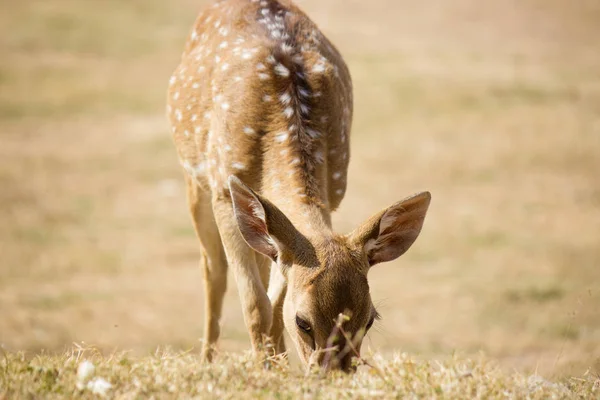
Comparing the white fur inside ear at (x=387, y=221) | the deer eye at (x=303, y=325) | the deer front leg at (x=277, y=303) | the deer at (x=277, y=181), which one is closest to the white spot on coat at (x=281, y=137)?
the deer at (x=277, y=181)

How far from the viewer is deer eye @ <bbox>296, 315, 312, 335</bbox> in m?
5.47

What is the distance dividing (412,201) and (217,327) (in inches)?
121

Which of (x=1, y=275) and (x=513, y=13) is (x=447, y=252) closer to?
(x=1, y=275)

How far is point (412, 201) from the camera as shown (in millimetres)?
6016

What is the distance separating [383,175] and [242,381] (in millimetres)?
19108

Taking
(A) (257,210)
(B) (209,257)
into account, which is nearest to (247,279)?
(A) (257,210)

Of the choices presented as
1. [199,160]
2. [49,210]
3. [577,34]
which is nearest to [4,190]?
[49,210]

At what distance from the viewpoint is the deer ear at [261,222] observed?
5668mm

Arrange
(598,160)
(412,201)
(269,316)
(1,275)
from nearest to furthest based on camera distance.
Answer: (412,201) → (269,316) → (1,275) → (598,160)

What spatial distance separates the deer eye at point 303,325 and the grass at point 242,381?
0.25 metres

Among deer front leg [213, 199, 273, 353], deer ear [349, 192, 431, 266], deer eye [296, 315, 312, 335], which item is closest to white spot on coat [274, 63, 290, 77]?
deer front leg [213, 199, 273, 353]

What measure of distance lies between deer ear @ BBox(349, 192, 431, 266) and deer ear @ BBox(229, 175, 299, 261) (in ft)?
1.38

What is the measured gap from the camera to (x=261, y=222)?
5945 mm

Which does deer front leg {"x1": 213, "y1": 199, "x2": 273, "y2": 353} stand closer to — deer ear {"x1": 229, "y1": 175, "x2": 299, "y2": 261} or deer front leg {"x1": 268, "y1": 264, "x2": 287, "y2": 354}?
deer front leg {"x1": 268, "y1": 264, "x2": 287, "y2": 354}
